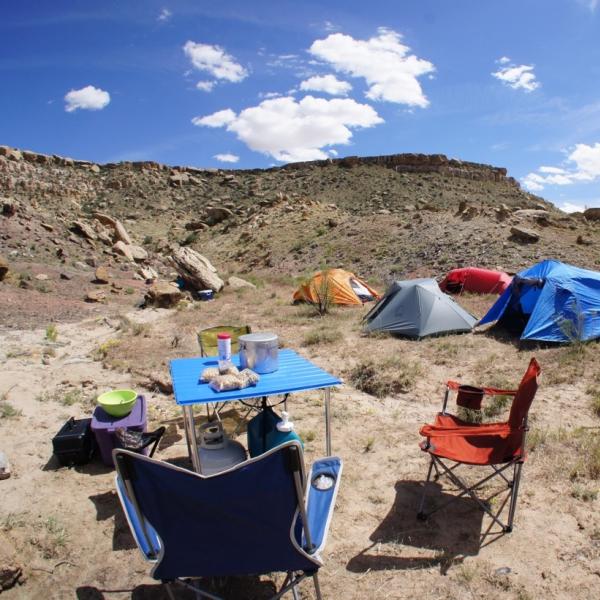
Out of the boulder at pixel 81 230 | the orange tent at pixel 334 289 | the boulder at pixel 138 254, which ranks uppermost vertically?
the boulder at pixel 81 230

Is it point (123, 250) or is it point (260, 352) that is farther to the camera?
point (123, 250)

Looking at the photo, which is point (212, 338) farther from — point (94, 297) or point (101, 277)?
point (101, 277)

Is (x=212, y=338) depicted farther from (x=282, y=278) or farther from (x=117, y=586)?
(x=282, y=278)

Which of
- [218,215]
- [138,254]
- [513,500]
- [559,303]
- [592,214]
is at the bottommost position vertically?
[513,500]

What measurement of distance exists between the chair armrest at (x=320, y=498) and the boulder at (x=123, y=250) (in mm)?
19122

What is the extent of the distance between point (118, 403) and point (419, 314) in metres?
6.12

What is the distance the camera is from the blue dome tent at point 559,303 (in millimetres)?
7652

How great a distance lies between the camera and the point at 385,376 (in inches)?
254

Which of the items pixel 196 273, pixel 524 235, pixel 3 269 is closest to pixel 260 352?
pixel 3 269

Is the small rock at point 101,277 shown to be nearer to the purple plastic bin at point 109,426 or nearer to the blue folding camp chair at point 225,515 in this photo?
the purple plastic bin at point 109,426

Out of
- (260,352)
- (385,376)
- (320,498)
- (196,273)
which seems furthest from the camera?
(196,273)

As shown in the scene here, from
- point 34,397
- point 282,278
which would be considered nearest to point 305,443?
point 34,397

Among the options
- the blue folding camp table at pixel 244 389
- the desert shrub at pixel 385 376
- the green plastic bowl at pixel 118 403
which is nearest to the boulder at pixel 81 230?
the desert shrub at pixel 385 376

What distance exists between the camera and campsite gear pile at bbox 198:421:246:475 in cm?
347
